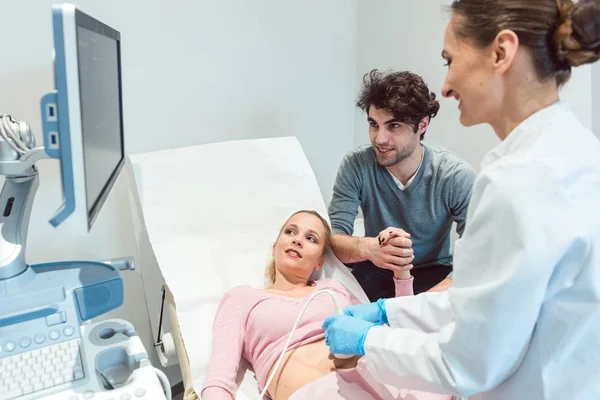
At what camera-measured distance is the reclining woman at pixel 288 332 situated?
1.23 metres

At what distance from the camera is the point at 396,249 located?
4.93 ft

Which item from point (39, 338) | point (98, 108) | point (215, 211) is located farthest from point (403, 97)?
point (39, 338)

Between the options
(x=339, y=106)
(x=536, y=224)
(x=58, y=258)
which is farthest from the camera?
(x=339, y=106)

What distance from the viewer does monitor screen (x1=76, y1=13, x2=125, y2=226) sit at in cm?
90

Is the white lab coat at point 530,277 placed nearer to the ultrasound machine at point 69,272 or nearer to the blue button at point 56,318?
the ultrasound machine at point 69,272

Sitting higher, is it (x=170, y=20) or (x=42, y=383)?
(x=170, y=20)

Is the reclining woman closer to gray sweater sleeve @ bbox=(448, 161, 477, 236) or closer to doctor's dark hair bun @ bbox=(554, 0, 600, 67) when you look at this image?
gray sweater sleeve @ bbox=(448, 161, 477, 236)

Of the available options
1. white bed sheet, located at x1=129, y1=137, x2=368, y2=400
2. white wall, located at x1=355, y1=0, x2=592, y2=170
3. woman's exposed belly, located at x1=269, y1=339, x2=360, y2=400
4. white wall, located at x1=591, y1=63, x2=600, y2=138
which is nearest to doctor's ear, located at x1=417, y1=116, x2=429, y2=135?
white wall, located at x1=355, y1=0, x2=592, y2=170

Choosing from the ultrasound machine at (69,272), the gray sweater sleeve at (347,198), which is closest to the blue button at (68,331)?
the ultrasound machine at (69,272)

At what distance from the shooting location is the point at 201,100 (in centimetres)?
192

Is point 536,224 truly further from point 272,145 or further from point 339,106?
point 339,106

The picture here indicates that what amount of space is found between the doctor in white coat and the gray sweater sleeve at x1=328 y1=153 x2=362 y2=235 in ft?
2.99

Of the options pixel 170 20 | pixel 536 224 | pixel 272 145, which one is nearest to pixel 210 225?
pixel 272 145

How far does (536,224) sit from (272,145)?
1260 millimetres
